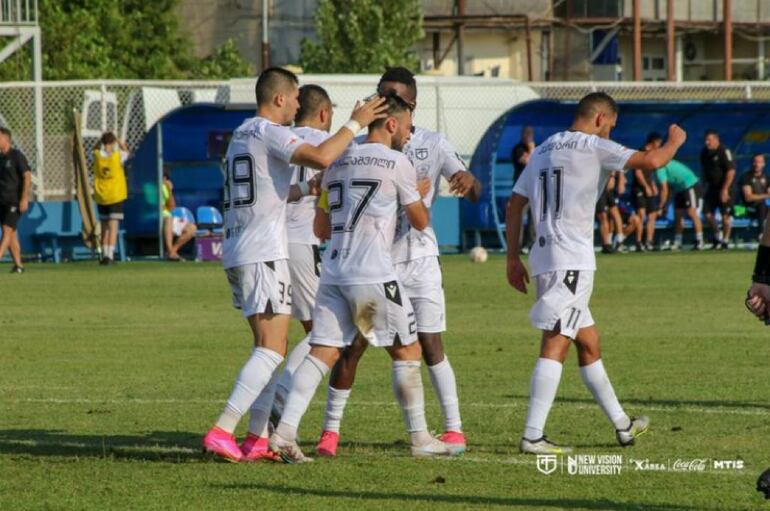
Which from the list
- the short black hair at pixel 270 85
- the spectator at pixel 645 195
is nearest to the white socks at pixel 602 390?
the short black hair at pixel 270 85

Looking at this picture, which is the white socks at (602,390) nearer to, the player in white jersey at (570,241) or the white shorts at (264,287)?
the player in white jersey at (570,241)

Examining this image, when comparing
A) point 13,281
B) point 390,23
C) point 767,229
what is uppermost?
point 390,23

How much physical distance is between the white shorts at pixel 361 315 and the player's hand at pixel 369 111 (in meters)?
0.90

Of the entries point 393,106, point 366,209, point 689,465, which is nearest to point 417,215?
point 366,209

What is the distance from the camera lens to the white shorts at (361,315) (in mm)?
9367

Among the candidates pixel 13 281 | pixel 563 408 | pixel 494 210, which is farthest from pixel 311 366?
pixel 494 210

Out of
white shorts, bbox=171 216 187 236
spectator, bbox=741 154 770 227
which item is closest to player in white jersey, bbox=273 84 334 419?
white shorts, bbox=171 216 187 236

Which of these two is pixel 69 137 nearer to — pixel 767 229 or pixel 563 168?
pixel 563 168

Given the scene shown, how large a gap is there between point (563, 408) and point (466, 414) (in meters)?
0.75

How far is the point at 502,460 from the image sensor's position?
9.45 meters

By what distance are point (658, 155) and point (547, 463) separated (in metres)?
1.86

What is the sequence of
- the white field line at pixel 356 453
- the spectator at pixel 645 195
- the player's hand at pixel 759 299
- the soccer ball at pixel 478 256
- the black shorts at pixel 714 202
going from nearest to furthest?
the player's hand at pixel 759 299
the white field line at pixel 356 453
the soccer ball at pixel 478 256
the spectator at pixel 645 195
the black shorts at pixel 714 202

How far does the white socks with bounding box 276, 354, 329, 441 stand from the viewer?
368 inches

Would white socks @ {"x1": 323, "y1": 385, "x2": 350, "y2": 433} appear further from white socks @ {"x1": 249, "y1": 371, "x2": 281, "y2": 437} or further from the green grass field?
white socks @ {"x1": 249, "y1": 371, "x2": 281, "y2": 437}
